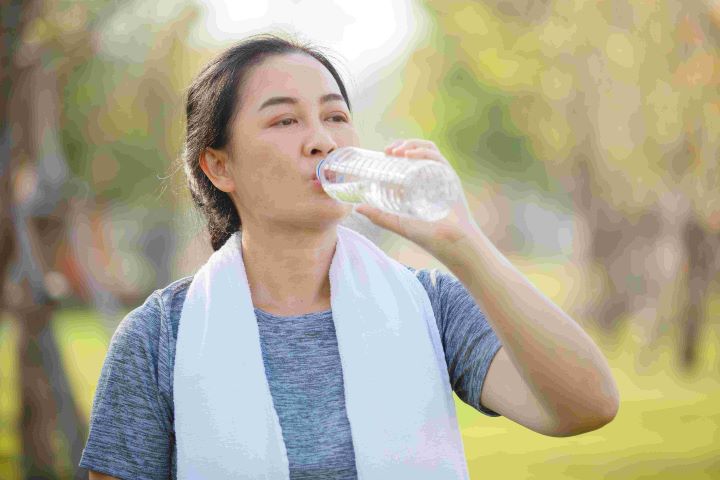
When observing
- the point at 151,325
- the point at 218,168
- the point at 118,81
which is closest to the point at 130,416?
the point at 151,325

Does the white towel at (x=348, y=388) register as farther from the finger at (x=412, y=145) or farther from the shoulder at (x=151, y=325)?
the finger at (x=412, y=145)

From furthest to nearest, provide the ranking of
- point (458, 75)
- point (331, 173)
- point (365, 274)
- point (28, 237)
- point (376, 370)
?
point (458, 75) → point (28, 237) → point (365, 274) → point (376, 370) → point (331, 173)

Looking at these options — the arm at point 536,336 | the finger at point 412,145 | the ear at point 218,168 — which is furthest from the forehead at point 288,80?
the arm at point 536,336

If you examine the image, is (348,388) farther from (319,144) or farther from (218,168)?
(218,168)

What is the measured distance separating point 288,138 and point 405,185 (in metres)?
0.42

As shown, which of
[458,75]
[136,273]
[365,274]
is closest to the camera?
[365,274]

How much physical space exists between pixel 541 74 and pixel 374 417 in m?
5.04

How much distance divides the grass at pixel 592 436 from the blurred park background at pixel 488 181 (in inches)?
0.6

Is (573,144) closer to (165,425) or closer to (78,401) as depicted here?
(78,401)

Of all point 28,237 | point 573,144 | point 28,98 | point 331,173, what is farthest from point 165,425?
point 573,144

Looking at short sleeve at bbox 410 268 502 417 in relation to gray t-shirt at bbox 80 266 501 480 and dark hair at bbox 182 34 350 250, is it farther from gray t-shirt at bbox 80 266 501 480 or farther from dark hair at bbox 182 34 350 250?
dark hair at bbox 182 34 350 250

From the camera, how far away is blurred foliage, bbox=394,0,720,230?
19.5ft

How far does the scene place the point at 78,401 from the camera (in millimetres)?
4609

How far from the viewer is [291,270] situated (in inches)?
67.4
